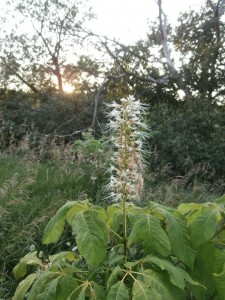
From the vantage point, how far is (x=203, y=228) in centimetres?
165

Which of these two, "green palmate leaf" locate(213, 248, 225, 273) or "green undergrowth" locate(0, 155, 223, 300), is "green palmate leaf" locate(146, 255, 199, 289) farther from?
"green undergrowth" locate(0, 155, 223, 300)

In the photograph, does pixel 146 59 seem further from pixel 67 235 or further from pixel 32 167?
pixel 67 235

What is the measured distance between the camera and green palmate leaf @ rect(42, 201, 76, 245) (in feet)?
5.87

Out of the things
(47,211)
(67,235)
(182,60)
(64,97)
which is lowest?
(67,235)

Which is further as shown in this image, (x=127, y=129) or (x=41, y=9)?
(x=41, y=9)

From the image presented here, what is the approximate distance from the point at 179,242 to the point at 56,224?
0.56 metres

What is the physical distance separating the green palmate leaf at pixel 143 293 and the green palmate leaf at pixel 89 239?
0.71ft

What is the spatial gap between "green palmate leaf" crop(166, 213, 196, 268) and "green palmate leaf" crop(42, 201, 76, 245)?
43cm

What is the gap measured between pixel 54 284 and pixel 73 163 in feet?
16.6

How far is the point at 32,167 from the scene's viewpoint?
244 inches

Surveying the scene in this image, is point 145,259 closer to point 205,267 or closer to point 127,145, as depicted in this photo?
point 205,267

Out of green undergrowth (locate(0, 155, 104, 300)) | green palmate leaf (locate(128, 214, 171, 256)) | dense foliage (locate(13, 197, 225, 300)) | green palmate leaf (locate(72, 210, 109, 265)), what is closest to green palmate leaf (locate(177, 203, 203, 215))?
dense foliage (locate(13, 197, 225, 300))

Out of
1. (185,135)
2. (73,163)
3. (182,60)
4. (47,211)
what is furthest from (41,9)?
(47,211)

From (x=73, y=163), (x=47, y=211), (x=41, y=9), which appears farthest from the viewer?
(x=41, y=9)
